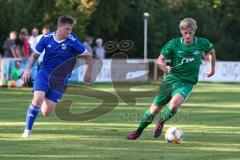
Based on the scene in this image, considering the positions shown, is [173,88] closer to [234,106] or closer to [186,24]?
[186,24]

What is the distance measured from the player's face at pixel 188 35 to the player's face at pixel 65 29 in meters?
1.99

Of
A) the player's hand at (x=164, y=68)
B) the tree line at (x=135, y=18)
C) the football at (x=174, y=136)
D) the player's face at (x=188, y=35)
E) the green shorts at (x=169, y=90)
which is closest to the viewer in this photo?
the player's hand at (x=164, y=68)

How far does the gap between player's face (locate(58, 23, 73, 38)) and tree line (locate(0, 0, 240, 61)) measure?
31.4m

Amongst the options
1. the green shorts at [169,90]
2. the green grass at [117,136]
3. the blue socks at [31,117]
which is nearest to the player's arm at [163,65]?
the green shorts at [169,90]

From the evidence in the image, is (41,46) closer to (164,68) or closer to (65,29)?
(65,29)

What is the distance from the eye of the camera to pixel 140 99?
84.9 feet

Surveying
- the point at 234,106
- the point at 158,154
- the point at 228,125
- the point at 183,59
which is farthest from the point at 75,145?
the point at 234,106

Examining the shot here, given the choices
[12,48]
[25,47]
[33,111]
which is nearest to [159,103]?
[33,111]

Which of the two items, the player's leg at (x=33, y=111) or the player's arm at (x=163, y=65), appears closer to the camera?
the player's arm at (x=163, y=65)

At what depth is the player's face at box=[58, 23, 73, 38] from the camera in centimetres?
1363

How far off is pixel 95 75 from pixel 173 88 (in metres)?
22.9

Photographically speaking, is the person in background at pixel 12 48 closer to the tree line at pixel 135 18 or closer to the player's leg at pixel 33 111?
the tree line at pixel 135 18

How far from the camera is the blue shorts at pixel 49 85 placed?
13.9 m

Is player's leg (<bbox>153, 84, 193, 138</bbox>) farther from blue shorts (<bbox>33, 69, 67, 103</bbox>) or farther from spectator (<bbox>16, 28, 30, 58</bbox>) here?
spectator (<bbox>16, 28, 30, 58</bbox>)
